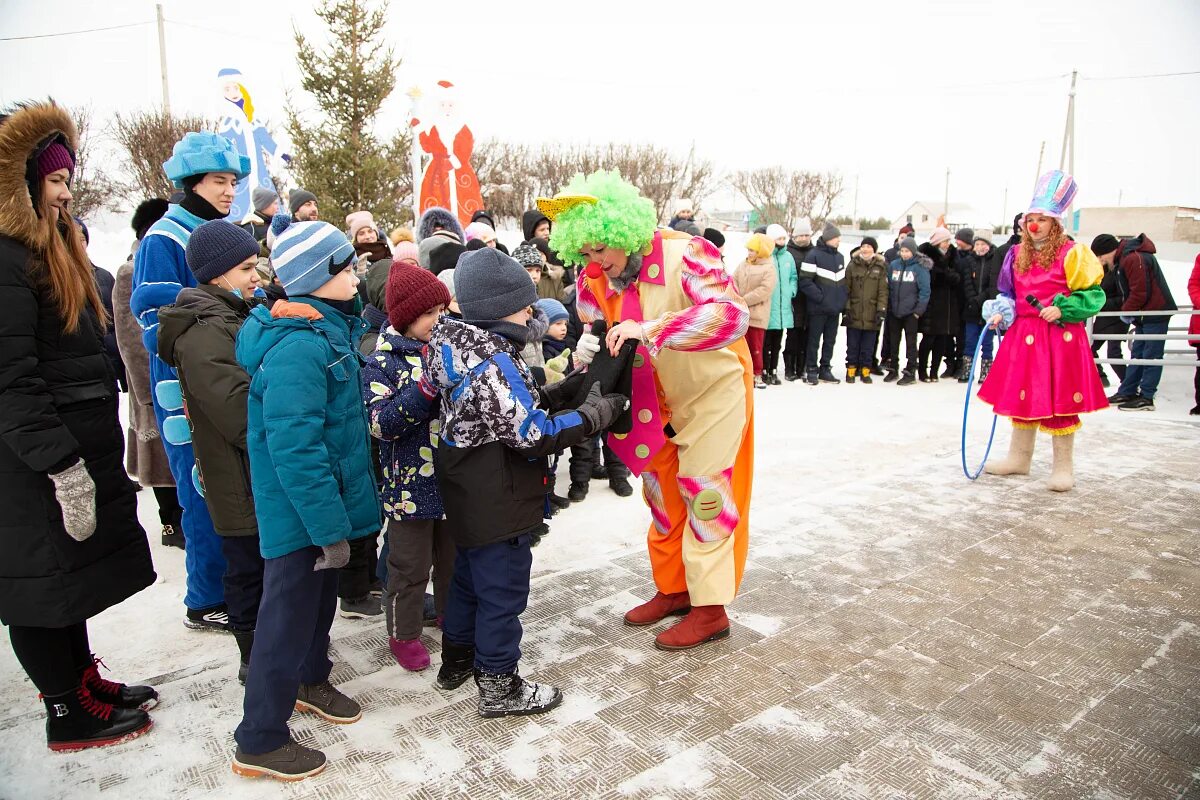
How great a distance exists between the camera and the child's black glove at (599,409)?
2766mm

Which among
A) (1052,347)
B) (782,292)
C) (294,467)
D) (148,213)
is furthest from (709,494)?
(782,292)

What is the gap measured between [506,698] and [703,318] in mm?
1623

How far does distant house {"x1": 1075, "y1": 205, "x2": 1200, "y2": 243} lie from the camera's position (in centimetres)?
3434

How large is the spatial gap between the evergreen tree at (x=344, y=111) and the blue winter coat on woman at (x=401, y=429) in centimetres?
1088

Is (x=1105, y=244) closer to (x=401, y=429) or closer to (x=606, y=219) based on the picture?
(x=606, y=219)

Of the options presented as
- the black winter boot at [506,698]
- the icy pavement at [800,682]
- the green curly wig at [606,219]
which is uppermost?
the green curly wig at [606,219]

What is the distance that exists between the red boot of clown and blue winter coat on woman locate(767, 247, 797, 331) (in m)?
7.05

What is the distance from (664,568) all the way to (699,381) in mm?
946

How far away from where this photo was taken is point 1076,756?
8.49 ft

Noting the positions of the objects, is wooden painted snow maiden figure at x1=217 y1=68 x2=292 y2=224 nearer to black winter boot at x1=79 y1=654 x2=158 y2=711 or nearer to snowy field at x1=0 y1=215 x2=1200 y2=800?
snowy field at x1=0 y1=215 x2=1200 y2=800

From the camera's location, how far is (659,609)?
143 inches

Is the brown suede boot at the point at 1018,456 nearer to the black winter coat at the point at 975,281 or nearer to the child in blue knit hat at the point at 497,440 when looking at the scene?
the child in blue knit hat at the point at 497,440

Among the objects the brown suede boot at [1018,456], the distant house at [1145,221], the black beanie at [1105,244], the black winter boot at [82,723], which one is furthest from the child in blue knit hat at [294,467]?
the distant house at [1145,221]

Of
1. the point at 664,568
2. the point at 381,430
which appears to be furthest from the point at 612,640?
the point at 381,430
